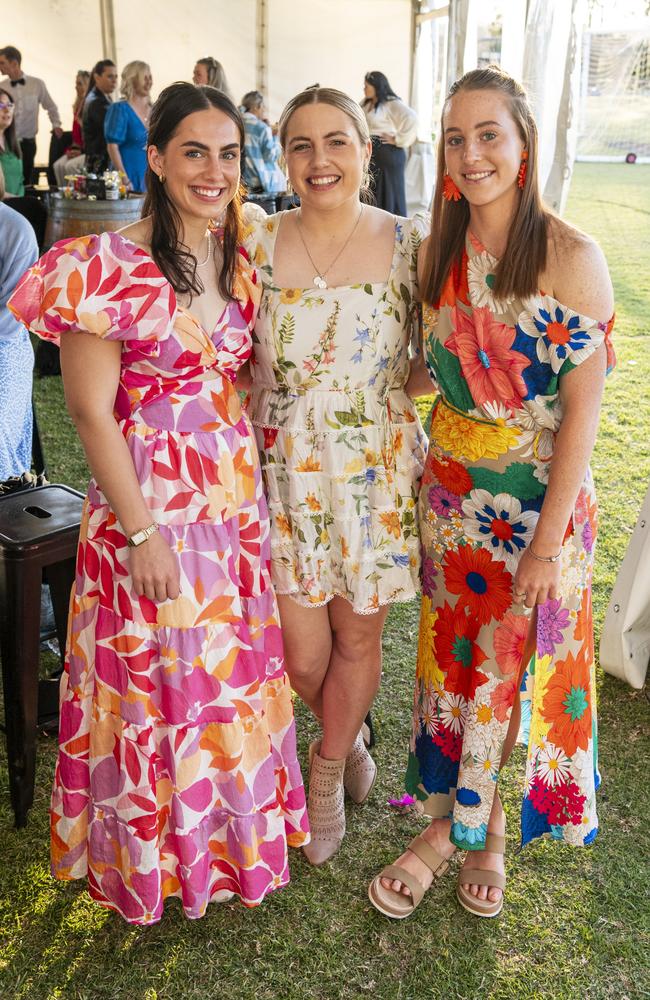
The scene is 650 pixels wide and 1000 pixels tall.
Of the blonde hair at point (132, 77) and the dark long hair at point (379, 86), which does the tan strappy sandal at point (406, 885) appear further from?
the dark long hair at point (379, 86)

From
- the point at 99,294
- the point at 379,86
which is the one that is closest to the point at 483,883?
the point at 99,294

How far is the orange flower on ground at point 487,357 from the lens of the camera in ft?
5.79

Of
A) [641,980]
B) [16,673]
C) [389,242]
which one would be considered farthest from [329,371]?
[641,980]

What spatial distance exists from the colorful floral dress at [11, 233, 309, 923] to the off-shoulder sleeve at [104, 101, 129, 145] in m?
5.76

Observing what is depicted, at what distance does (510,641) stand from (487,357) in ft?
2.05

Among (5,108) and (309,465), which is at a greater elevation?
(5,108)

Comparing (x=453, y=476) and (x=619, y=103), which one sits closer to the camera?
(x=453, y=476)

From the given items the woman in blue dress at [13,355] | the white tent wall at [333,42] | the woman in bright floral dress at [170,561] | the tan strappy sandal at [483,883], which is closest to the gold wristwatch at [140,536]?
the woman in bright floral dress at [170,561]

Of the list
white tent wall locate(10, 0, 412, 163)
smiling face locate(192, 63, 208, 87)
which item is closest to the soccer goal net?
white tent wall locate(10, 0, 412, 163)

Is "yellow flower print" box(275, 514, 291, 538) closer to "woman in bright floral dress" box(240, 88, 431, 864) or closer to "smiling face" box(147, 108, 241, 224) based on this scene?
"woman in bright floral dress" box(240, 88, 431, 864)

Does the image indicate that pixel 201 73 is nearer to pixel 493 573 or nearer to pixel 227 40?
pixel 227 40

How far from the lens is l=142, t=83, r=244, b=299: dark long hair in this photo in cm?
174

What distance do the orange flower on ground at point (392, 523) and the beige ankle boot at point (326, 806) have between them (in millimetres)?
643

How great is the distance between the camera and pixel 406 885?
6.88 ft
